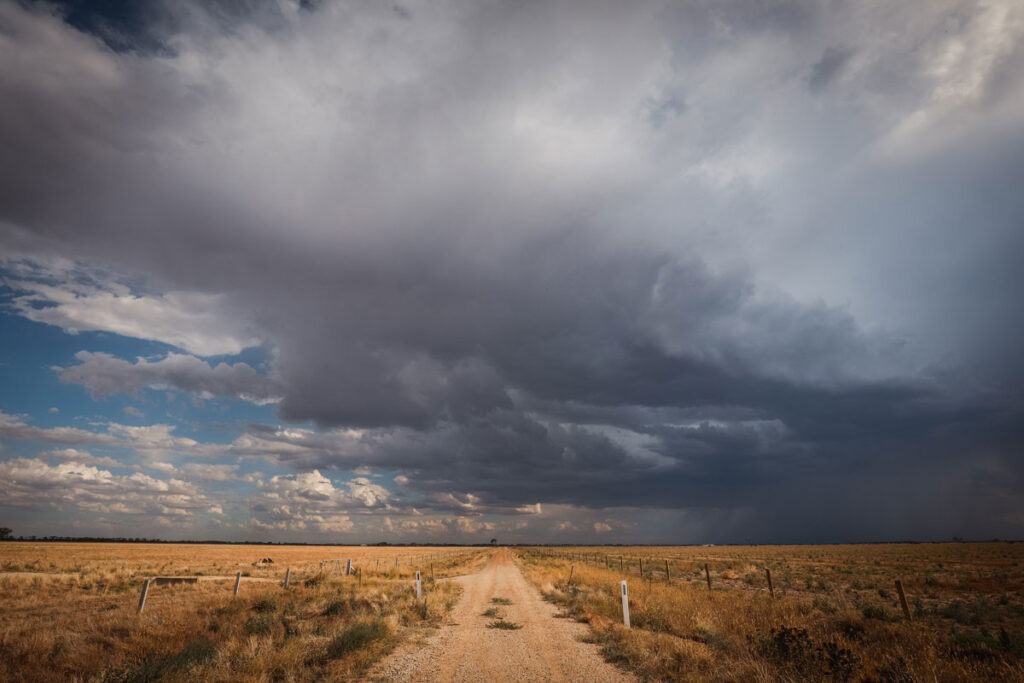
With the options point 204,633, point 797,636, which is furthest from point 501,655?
point 204,633

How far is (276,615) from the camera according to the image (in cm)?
1653

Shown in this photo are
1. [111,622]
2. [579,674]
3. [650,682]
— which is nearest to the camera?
[650,682]

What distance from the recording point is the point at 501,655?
11125 millimetres

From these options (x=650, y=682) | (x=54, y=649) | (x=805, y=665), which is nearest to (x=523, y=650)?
(x=650, y=682)

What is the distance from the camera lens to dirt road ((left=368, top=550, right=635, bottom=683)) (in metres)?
9.51

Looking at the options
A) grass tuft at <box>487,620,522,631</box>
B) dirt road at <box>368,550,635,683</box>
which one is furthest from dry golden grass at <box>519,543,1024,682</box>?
grass tuft at <box>487,620,522,631</box>

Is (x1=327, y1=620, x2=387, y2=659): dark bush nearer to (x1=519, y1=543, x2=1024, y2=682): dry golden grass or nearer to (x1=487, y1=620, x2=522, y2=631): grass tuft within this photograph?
(x1=487, y1=620, x2=522, y2=631): grass tuft

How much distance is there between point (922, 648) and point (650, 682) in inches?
289

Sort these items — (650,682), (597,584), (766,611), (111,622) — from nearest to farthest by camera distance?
1. (650,682)
2. (111,622)
3. (766,611)
4. (597,584)

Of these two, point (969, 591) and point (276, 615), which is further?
point (969, 591)

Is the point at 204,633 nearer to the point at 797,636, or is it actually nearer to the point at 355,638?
the point at 355,638

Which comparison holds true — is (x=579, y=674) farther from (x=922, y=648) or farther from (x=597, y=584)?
(x=597, y=584)

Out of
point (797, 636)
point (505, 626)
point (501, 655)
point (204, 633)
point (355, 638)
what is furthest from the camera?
point (505, 626)

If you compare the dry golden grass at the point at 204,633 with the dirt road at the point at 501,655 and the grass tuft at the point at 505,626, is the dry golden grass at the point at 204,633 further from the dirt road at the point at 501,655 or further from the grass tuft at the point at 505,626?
the grass tuft at the point at 505,626
